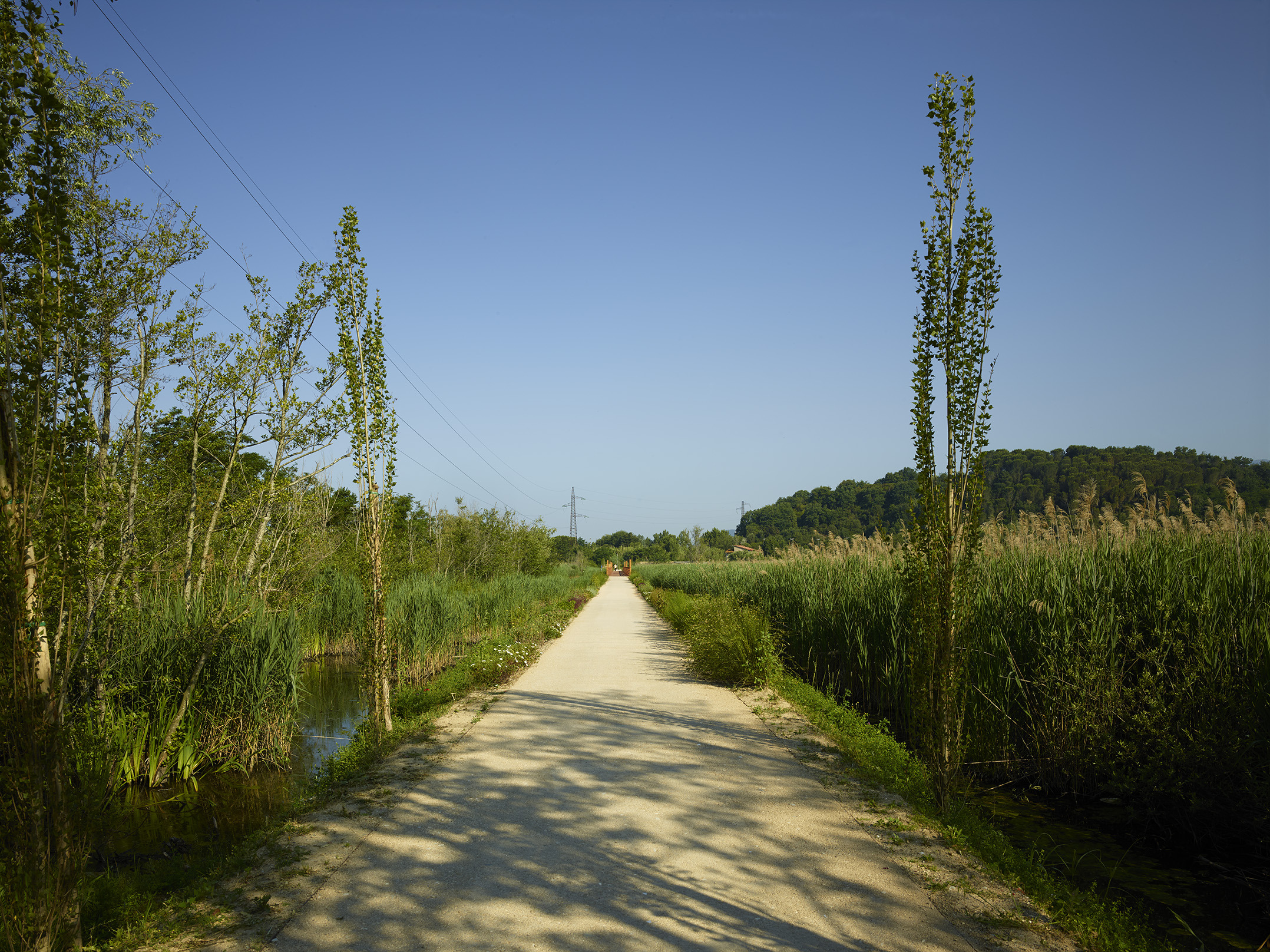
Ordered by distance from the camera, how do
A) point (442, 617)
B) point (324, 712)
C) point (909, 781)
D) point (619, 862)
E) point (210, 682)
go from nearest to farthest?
1. point (619, 862)
2. point (909, 781)
3. point (210, 682)
4. point (324, 712)
5. point (442, 617)

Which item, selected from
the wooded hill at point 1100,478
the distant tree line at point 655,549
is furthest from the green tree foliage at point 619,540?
the wooded hill at point 1100,478

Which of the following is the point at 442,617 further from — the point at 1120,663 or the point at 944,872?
the point at 1120,663

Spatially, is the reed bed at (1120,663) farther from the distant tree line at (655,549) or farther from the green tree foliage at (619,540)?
the green tree foliage at (619,540)

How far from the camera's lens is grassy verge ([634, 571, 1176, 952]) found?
11.4ft

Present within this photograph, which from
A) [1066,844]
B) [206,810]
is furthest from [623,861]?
[206,810]

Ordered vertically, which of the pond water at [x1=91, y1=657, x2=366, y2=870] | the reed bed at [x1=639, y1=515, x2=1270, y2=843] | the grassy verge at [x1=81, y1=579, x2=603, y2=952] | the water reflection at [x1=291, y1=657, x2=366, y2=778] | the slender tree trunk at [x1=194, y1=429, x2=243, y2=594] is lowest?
the water reflection at [x1=291, y1=657, x2=366, y2=778]

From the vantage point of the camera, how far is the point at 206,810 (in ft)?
20.8

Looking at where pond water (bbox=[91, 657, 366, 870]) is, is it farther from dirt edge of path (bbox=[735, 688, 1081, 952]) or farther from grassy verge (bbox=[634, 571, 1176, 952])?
grassy verge (bbox=[634, 571, 1176, 952])

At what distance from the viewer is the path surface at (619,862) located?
10.9 feet

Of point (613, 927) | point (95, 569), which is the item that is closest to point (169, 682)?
point (95, 569)

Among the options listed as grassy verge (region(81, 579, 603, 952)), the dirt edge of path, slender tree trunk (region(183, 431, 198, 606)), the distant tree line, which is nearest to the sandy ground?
the dirt edge of path

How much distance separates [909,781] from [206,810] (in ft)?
20.8

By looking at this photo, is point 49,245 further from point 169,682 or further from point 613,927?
point 169,682

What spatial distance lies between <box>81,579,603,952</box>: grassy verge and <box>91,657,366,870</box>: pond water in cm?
25
